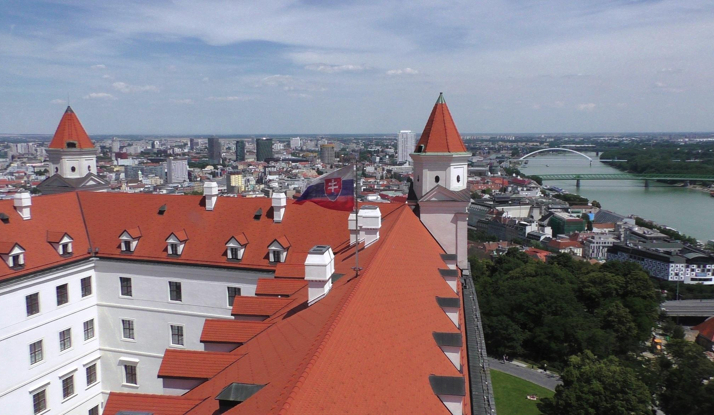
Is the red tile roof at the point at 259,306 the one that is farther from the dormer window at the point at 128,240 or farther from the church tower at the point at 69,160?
the church tower at the point at 69,160

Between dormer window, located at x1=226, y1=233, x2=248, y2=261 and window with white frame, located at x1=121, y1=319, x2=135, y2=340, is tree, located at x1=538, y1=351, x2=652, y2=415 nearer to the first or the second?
dormer window, located at x1=226, y1=233, x2=248, y2=261

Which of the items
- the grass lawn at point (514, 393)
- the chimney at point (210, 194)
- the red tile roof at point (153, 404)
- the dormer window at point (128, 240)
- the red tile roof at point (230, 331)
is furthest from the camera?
the grass lawn at point (514, 393)

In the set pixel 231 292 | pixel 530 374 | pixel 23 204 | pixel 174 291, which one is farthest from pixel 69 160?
pixel 530 374

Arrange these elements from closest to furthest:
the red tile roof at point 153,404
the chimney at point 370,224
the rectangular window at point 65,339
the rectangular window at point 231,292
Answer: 1. the red tile roof at point 153,404
2. the chimney at point 370,224
3. the rectangular window at point 65,339
4. the rectangular window at point 231,292

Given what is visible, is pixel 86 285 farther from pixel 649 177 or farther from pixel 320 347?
pixel 649 177

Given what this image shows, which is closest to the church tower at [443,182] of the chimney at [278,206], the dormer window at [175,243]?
the chimney at [278,206]

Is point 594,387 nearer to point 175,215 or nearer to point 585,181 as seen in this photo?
point 175,215

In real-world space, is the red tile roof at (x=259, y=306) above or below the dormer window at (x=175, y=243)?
below
